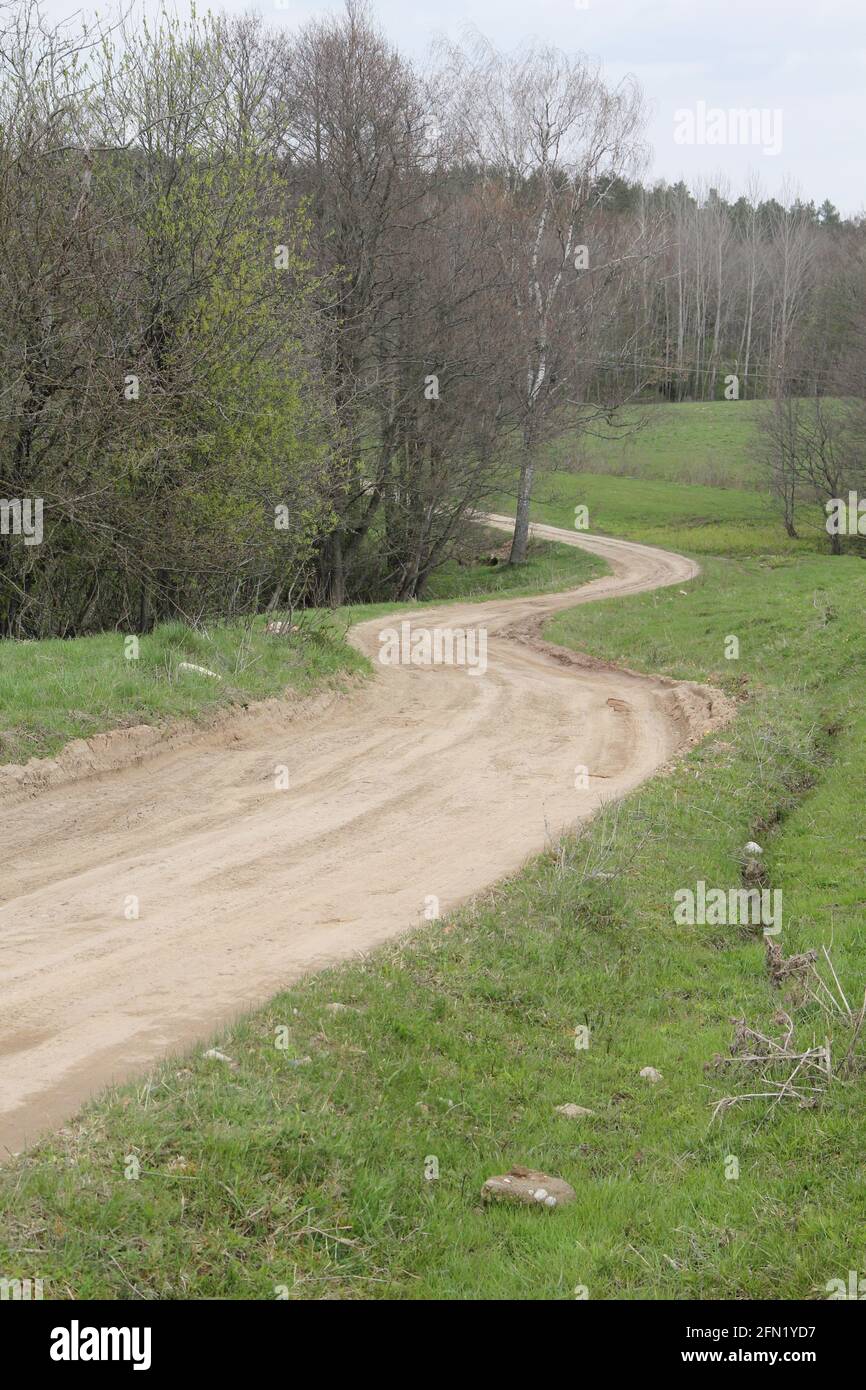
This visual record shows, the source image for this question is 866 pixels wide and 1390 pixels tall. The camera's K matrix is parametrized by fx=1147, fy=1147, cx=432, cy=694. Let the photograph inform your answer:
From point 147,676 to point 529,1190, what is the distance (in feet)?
29.1

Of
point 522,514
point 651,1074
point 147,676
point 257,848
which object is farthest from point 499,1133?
point 522,514

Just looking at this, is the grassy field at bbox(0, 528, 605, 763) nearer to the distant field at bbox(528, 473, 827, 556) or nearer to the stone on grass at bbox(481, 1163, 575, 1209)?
the stone on grass at bbox(481, 1163, 575, 1209)

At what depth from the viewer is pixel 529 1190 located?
5746mm

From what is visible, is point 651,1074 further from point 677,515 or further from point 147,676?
point 677,515

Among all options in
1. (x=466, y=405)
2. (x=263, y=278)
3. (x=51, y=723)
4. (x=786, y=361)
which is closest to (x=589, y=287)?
(x=466, y=405)

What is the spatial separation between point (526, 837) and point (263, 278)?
37.0 ft

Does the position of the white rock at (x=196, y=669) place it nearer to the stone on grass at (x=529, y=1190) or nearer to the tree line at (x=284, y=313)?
the tree line at (x=284, y=313)

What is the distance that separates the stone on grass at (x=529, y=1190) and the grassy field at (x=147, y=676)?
6.69 meters

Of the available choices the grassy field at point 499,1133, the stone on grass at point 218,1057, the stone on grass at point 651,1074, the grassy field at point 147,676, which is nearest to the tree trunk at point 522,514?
the grassy field at point 147,676

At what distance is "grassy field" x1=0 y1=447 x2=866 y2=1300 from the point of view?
4883 mm

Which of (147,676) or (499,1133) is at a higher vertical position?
(147,676)

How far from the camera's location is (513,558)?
130 ft
